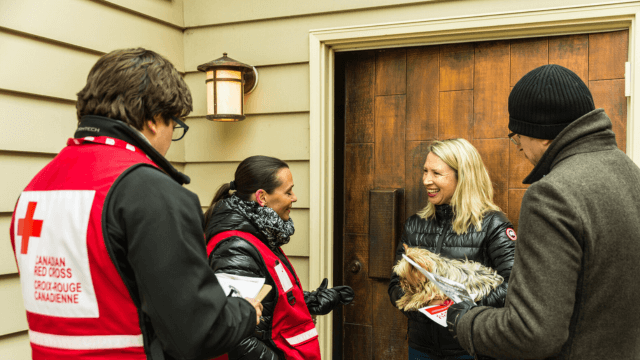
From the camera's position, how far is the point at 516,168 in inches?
95.4

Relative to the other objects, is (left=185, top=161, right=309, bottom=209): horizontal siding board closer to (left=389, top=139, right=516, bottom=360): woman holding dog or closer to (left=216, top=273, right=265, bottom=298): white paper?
(left=389, top=139, right=516, bottom=360): woman holding dog

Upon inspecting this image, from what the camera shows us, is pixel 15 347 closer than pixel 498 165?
Yes

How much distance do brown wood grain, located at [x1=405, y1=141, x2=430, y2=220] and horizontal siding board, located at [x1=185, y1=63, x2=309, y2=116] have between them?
25.2 inches

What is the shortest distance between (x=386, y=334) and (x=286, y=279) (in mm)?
Answer: 1079

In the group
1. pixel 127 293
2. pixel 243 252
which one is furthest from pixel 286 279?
pixel 127 293

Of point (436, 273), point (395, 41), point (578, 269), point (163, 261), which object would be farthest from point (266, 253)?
point (395, 41)

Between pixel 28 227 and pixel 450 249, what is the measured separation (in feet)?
5.46

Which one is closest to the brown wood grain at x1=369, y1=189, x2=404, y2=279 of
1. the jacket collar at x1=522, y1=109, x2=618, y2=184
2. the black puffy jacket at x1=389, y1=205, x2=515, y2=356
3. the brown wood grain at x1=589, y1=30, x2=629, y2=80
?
the black puffy jacket at x1=389, y1=205, x2=515, y2=356

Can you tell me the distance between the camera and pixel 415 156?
2.61 metres

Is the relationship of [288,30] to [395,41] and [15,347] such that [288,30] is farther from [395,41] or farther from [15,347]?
[15,347]

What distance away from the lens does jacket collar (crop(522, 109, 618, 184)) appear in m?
1.14

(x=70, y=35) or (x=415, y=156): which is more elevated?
(x=70, y=35)

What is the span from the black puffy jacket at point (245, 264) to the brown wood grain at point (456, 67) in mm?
1356

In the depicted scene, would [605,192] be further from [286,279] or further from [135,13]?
[135,13]
